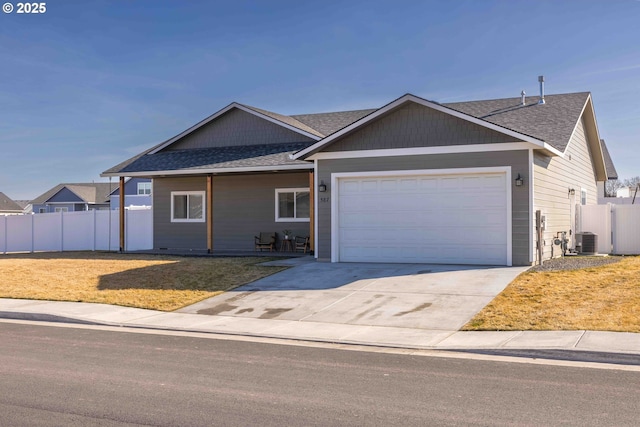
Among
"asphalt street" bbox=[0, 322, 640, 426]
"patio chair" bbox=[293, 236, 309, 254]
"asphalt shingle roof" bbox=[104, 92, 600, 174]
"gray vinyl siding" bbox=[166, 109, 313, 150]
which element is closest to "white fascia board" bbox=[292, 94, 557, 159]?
"asphalt shingle roof" bbox=[104, 92, 600, 174]

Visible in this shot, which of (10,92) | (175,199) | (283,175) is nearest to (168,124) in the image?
(10,92)

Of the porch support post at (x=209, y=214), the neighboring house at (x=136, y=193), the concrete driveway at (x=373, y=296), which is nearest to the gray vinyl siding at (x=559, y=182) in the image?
the concrete driveway at (x=373, y=296)

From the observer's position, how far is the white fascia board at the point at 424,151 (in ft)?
57.6

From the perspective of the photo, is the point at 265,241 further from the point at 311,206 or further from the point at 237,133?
the point at 237,133

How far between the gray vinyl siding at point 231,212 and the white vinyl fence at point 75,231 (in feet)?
3.21

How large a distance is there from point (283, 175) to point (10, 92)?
1815 centimetres

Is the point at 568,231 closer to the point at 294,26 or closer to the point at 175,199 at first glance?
the point at 294,26

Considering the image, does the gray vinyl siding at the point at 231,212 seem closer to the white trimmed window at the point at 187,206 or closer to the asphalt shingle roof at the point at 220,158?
the white trimmed window at the point at 187,206

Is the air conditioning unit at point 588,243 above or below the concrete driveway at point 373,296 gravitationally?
above

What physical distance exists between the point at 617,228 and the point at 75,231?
23599 millimetres

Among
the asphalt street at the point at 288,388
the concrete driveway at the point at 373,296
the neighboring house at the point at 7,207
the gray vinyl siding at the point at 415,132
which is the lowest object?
the asphalt street at the point at 288,388

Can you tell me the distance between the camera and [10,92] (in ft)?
112

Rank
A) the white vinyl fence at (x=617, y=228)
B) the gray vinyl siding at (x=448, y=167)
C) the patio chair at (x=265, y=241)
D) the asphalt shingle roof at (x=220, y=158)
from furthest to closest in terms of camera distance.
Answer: the patio chair at (x=265, y=241) < the asphalt shingle roof at (x=220, y=158) < the white vinyl fence at (x=617, y=228) < the gray vinyl siding at (x=448, y=167)

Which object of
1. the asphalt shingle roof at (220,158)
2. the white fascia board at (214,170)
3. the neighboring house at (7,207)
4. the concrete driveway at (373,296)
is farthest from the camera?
the neighboring house at (7,207)
